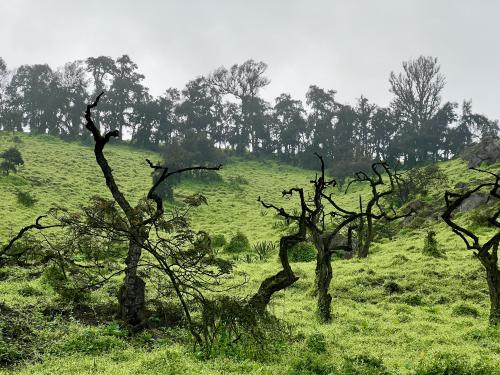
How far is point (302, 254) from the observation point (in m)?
27.4

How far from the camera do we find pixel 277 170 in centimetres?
7450

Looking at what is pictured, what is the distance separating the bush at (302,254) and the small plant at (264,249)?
1.48 m

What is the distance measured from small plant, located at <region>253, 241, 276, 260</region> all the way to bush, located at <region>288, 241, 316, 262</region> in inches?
58.2

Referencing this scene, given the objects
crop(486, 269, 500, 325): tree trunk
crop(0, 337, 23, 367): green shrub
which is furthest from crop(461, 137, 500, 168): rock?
crop(0, 337, 23, 367): green shrub

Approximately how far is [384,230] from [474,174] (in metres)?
21.3

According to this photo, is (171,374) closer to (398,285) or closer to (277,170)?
(398,285)

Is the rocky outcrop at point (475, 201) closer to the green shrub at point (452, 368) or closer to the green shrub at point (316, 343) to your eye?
the green shrub at point (316, 343)

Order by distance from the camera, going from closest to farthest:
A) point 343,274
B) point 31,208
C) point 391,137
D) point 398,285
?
1. point 398,285
2. point 343,274
3. point 31,208
4. point 391,137

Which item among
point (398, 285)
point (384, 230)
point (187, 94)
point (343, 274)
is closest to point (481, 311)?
point (398, 285)

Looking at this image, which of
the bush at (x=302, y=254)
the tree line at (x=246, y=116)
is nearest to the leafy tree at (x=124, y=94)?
the tree line at (x=246, y=116)

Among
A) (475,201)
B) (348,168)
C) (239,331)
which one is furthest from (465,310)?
(348,168)

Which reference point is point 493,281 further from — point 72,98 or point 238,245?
point 72,98

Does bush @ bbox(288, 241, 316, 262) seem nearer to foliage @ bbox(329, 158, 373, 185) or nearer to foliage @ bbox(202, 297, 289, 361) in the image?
foliage @ bbox(202, 297, 289, 361)

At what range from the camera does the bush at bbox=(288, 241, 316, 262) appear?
27.0 metres
